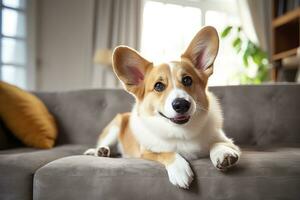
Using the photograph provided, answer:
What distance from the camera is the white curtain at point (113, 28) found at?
11.1 feet

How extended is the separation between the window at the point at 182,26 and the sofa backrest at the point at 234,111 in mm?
1496

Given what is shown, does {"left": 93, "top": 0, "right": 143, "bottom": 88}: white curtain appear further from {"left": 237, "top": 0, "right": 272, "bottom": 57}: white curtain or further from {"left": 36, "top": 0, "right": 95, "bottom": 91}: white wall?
{"left": 237, "top": 0, "right": 272, "bottom": 57}: white curtain

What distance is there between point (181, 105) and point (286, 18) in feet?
9.05

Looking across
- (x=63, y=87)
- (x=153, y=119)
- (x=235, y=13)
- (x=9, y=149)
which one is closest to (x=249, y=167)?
(x=153, y=119)

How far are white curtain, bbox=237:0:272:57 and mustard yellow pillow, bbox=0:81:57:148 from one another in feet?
8.51

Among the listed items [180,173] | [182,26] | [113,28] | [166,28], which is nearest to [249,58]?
[182,26]

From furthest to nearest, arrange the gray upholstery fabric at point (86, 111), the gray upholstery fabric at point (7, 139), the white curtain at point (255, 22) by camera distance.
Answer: the white curtain at point (255, 22)
the gray upholstery fabric at point (86, 111)
the gray upholstery fabric at point (7, 139)

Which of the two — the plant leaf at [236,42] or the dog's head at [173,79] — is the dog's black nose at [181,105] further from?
the plant leaf at [236,42]

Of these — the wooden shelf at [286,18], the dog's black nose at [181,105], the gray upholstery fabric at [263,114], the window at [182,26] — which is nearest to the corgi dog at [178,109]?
the dog's black nose at [181,105]

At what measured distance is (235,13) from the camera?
13.3ft

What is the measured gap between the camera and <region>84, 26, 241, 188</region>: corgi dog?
4.11ft

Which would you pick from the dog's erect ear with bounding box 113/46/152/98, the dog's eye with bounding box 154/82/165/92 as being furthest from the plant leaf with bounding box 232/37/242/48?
the dog's eye with bounding box 154/82/165/92

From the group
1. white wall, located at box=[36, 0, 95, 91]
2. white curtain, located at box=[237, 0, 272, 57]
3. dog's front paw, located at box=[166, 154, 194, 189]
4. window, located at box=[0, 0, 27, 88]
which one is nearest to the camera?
dog's front paw, located at box=[166, 154, 194, 189]

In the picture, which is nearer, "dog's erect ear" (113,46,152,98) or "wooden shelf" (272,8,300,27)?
"dog's erect ear" (113,46,152,98)
